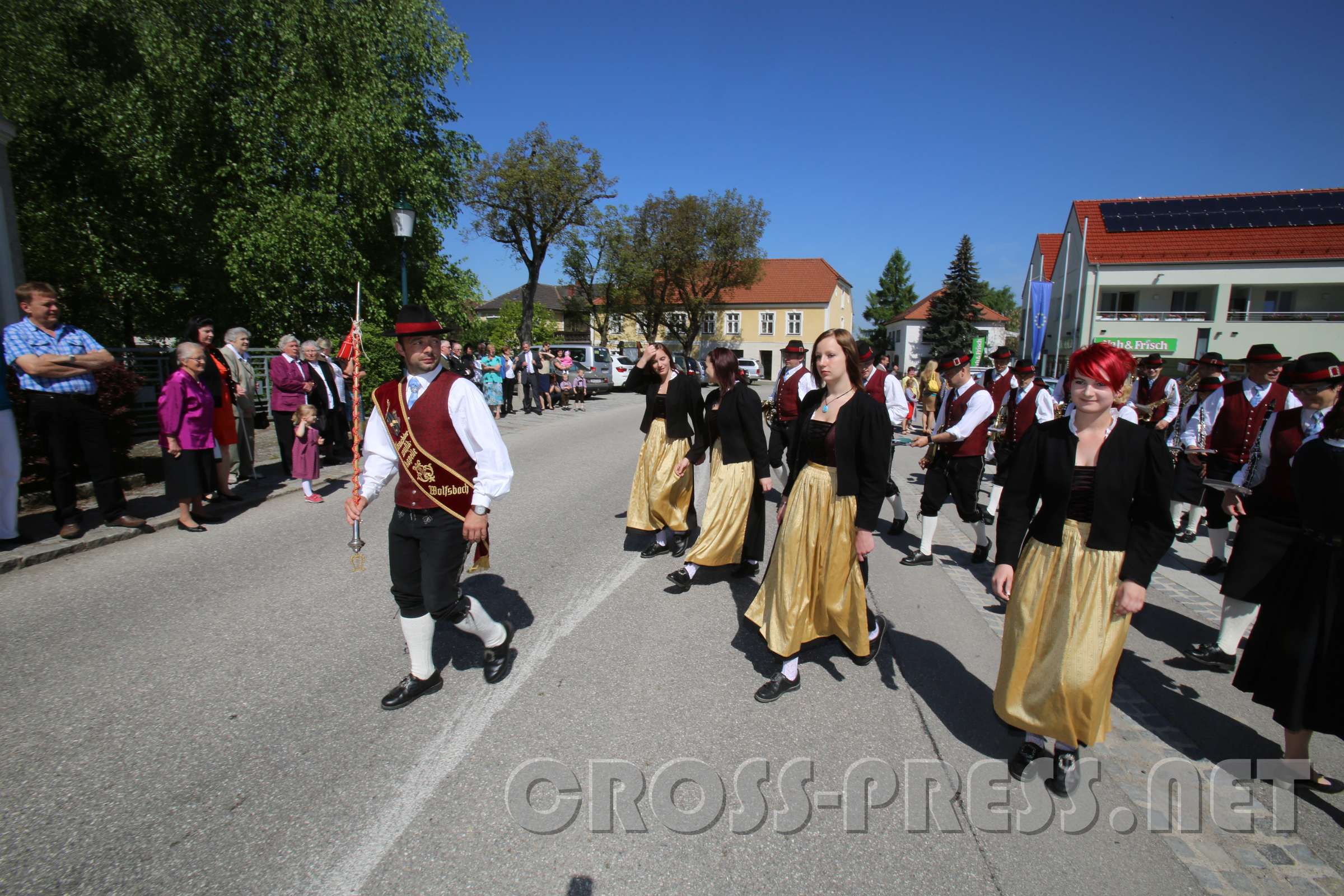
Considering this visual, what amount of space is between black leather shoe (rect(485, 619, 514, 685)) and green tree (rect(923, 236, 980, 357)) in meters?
57.3

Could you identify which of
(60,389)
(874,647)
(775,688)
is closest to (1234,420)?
(874,647)

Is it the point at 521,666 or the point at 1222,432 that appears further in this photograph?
the point at 1222,432

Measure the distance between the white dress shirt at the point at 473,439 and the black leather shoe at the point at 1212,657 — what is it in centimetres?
438

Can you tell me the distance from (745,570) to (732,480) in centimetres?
84

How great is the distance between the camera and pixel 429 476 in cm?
337

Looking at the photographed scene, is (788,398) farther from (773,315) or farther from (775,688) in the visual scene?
(773,315)

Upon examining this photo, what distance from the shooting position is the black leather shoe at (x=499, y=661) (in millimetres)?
3719

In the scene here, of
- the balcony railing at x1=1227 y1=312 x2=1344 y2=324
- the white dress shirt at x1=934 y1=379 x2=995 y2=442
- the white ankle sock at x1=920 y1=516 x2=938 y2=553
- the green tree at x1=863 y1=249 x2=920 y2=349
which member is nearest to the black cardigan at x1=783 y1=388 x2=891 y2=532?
the white dress shirt at x1=934 y1=379 x2=995 y2=442

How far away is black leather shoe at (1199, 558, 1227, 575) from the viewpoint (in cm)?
607

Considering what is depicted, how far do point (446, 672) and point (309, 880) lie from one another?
1.51 metres

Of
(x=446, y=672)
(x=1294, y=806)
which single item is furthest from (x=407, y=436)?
(x=1294, y=806)

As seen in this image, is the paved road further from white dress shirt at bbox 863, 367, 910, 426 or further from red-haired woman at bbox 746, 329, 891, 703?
white dress shirt at bbox 863, 367, 910, 426

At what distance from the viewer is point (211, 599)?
4.88 meters

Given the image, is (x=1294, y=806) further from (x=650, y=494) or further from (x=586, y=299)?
(x=586, y=299)
